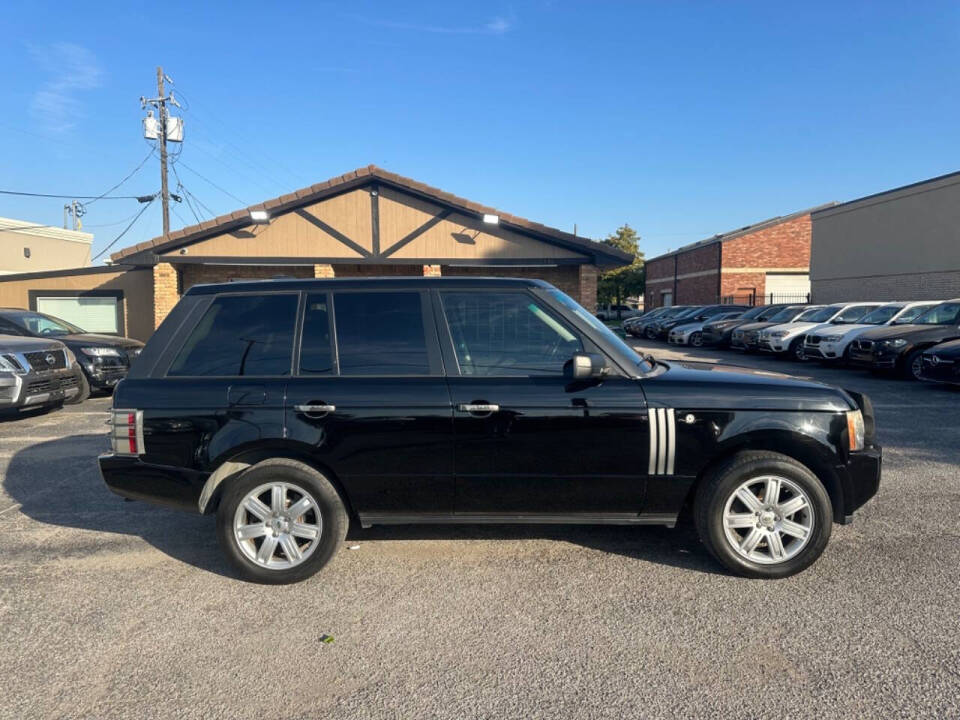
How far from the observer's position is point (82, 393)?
33.2 feet

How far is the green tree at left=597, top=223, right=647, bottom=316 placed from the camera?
51.4 m

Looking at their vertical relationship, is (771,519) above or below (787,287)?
below

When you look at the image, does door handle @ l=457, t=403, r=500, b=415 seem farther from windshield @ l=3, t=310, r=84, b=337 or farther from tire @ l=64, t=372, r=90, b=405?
windshield @ l=3, t=310, r=84, b=337

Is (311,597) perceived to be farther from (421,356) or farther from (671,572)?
(671,572)

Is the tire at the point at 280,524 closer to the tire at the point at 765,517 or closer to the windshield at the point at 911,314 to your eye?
the tire at the point at 765,517

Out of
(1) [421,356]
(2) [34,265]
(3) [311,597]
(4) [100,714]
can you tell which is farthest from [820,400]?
(2) [34,265]

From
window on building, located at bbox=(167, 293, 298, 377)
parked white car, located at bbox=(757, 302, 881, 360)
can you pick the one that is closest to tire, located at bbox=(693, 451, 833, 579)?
window on building, located at bbox=(167, 293, 298, 377)

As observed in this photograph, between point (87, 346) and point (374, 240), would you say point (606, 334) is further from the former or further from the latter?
point (374, 240)

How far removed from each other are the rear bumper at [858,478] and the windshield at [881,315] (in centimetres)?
1275

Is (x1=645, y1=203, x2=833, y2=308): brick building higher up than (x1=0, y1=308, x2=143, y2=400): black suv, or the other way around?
(x1=645, y1=203, x2=833, y2=308): brick building

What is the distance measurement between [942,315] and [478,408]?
1344 centimetres

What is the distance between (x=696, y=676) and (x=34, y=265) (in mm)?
49125

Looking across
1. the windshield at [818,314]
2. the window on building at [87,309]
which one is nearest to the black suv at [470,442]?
the windshield at [818,314]

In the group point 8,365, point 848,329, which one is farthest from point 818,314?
point 8,365
